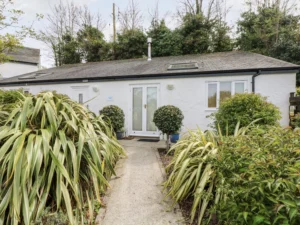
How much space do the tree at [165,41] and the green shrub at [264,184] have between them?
1634 centimetres

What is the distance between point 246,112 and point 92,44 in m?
19.3

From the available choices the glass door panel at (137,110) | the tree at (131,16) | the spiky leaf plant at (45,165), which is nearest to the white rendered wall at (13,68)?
the tree at (131,16)

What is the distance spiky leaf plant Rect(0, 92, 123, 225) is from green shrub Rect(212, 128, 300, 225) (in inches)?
70.1

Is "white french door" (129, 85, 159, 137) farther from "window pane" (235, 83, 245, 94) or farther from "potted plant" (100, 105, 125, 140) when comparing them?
"window pane" (235, 83, 245, 94)

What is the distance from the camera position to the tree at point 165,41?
17469 mm

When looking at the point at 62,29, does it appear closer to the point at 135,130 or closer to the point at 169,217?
the point at 135,130

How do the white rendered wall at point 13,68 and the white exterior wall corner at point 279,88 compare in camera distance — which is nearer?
the white exterior wall corner at point 279,88

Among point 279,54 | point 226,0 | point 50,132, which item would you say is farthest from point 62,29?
point 50,132

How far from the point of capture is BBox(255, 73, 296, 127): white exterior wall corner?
713 centimetres

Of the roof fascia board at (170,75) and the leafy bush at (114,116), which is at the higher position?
the roof fascia board at (170,75)

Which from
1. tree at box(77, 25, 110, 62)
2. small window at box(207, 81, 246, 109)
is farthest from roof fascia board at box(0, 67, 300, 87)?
tree at box(77, 25, 110, 62)

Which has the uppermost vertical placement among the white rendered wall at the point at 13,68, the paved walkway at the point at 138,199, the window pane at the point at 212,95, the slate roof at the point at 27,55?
the slate roof at the point at 27,55

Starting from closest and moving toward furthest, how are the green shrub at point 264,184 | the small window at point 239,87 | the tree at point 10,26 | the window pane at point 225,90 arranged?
the green shrub at point 264,184 → the small window at point 239,87 → the window pane at point 225,90 → the tree at point 10,26

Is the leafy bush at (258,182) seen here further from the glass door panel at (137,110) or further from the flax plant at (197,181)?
the glass door panel at (137,110)
